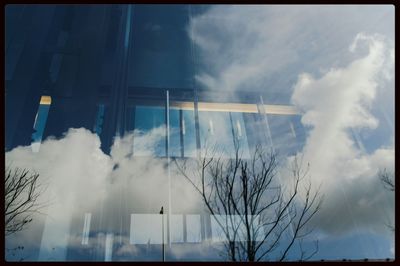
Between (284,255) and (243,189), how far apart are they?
3.84 feet

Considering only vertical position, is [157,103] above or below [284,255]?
above
